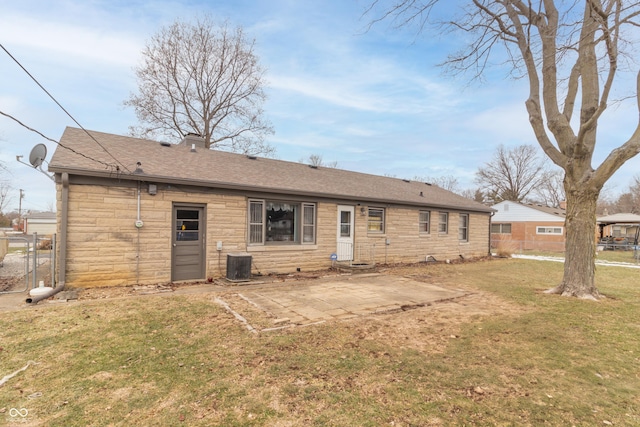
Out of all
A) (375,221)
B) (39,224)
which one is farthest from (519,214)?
(39,224)

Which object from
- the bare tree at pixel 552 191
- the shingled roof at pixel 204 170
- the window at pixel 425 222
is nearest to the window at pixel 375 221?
the shingled roof at pixel 204 170

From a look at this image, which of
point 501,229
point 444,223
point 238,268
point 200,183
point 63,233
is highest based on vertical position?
point 200,183

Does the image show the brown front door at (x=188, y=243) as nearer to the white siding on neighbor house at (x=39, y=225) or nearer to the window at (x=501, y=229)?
the window at (x=501, y=229)

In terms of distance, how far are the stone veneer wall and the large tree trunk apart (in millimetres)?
6782

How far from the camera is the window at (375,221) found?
12.5 metres

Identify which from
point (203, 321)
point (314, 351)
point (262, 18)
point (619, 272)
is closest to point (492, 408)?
point (314, 351)

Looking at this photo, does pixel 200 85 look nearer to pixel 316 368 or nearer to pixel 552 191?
pixel 316 368

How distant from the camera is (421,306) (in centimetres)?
652

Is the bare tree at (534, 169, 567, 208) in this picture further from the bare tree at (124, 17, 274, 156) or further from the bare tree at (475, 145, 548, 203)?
the bare tree at (124, 17, 274, 156)

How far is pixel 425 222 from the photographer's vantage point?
48.2ft

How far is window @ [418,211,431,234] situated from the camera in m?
14.5

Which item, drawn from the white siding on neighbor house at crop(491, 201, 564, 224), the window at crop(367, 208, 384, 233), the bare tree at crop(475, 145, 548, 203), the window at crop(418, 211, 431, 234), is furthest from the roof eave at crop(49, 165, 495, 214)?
the bare tree at crop(475, 145, 548, 203)

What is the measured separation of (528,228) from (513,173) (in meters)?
17.0

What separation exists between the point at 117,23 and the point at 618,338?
12.6 meters
